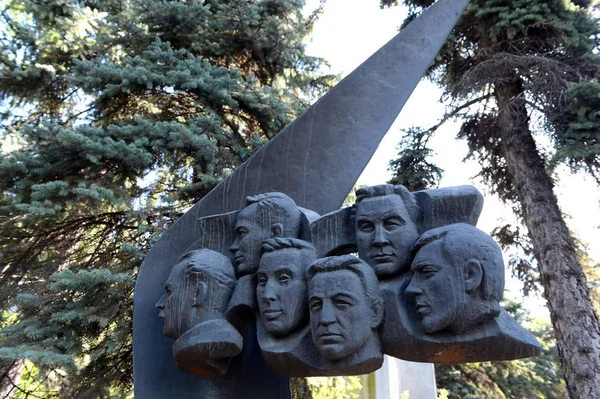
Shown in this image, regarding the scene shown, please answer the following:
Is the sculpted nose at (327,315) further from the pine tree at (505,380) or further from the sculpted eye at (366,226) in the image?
the pine tree at (505,380)

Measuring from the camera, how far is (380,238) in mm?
1853

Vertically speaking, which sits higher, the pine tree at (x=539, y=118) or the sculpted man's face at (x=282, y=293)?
the pine tree at (x=539, y=118)

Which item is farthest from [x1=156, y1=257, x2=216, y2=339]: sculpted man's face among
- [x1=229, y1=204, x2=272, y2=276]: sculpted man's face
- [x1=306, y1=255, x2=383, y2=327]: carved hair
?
[x1=306, y1=255, x2=383, y2=327]: carved hair

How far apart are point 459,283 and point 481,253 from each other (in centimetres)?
13

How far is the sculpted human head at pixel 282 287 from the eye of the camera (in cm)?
186

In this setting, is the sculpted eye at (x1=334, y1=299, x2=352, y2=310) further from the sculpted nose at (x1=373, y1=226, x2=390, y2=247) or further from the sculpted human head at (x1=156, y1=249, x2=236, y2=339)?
the sculpted human head at (x1=156, y1=249, x2=236, y2=339)

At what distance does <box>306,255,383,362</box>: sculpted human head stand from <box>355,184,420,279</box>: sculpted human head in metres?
0.08

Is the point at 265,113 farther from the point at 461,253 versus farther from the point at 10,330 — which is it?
the point at 461,253

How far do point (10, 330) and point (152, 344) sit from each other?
218 cm

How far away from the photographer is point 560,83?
6113 mm

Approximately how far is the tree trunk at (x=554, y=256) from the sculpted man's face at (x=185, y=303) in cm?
454

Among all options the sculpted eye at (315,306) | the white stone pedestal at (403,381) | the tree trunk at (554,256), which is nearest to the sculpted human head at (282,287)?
the sculpted eye at (315,306)

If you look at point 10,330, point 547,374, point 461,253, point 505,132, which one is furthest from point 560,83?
point 547,374

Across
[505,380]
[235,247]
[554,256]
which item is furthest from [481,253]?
[505,380]
